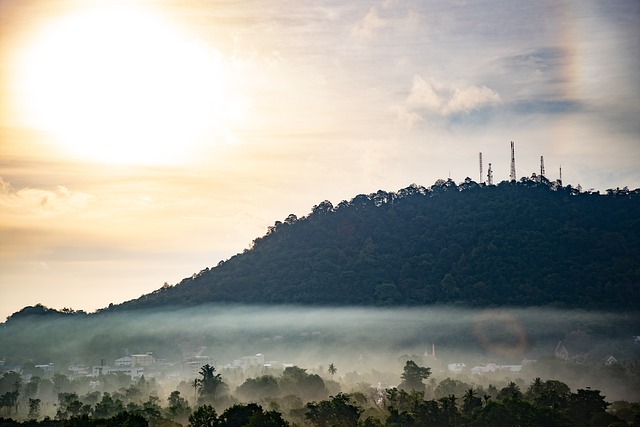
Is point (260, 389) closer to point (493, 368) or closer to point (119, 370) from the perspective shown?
point (493, 368)

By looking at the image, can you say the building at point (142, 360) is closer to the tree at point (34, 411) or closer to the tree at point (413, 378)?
the tree at point (34, 411)

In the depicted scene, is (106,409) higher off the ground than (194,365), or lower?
lower

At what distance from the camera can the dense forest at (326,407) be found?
238 ft

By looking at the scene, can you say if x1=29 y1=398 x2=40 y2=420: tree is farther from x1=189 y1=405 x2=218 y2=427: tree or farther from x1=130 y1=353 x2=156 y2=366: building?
x1=130 y1=353 x2=156 y2=366: building

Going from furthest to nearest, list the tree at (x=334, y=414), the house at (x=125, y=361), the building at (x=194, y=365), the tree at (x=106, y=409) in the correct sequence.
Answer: the house at (x=125, y=361)
the building at (x=194, y=365)
the tree at (x=106, y=409)
the tree at (x=334, y=414)

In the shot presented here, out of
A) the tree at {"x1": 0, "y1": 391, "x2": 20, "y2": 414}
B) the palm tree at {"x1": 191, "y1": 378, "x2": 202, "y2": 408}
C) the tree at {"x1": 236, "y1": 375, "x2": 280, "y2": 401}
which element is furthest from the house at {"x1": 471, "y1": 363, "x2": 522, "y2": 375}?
the tree at {"x1": 0, "y1": 391, "x2": 20, "y2": 414}

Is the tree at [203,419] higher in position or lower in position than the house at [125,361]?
lower

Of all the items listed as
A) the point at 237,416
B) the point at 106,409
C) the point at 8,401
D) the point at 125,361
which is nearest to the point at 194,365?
the point at 125,361

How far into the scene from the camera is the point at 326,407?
7794 centimetres

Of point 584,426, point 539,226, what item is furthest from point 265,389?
point 539,226

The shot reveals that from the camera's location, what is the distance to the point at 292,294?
196 meters

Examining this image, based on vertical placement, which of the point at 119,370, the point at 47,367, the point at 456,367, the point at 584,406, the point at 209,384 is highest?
the point at 47,367

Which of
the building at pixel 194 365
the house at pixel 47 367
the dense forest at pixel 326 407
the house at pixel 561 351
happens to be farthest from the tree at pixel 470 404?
the house at pixel 47 367

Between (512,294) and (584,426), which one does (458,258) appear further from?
(584,426)
